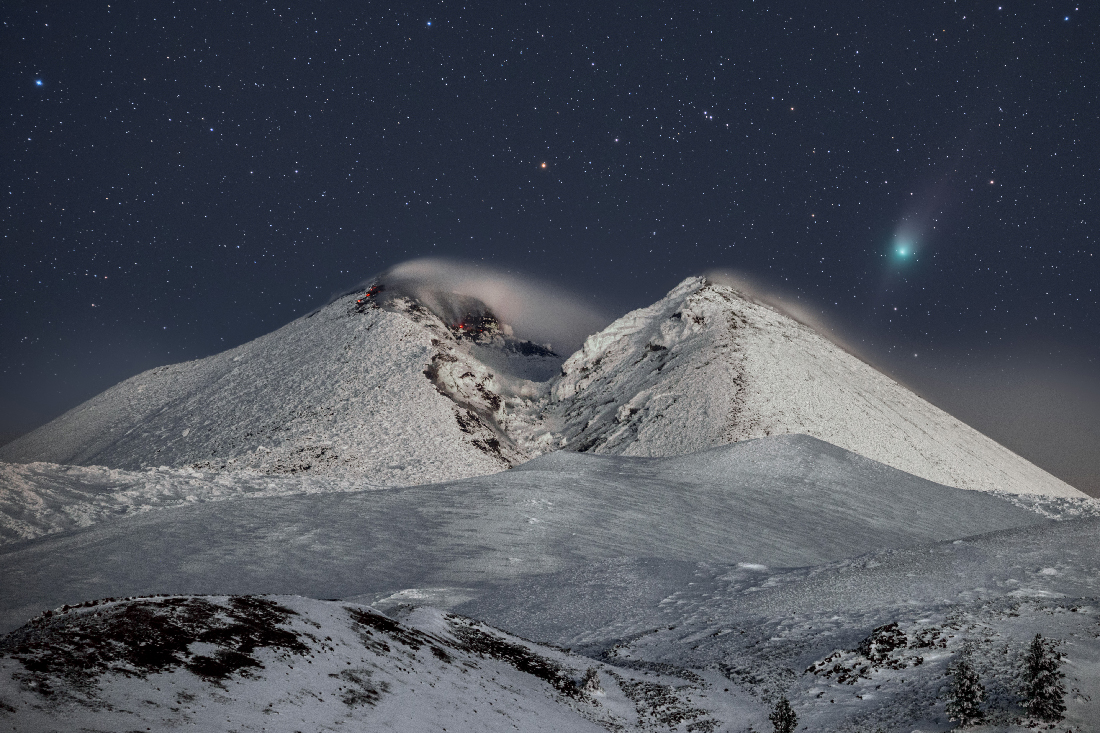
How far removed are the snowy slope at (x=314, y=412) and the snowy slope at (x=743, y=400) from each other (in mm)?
17620

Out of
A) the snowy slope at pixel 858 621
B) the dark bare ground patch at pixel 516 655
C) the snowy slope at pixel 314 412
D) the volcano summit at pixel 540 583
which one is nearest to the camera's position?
the volcano summit at pixel 540 583

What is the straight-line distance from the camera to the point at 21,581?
22.3m

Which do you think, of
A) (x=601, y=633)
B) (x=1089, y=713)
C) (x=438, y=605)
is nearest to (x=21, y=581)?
(x=438, y=605)

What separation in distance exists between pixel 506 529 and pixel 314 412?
2347 inches

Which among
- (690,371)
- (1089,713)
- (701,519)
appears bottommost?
(1089,713)

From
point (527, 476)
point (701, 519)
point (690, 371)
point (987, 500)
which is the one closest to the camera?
point (701, 519)

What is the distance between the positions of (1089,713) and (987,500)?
49.2m

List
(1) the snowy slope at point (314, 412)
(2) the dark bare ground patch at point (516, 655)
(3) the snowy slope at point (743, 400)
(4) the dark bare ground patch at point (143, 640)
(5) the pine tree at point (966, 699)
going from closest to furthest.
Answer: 1. (4) the dark bare ground patch at point (143, 640)
2. (5) the pine tree at point (966, 699)
3. (2) the dark bare ground patch at point (516, 655)
4. (1) the snowy slope at point (314, 412)
5. (3) the snowy slope at point (743, 400)

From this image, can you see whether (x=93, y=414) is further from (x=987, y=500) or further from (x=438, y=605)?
(x=987, y=500)

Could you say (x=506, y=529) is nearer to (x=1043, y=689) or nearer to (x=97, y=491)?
(x=97, y=491)

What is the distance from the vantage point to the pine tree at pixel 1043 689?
10648mm

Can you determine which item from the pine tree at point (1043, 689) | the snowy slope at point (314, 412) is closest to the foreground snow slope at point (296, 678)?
the pine tree at point (1043, 689)

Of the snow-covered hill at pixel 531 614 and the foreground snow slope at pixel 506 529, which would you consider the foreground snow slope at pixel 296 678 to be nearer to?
the snow-covered hill at pixel 531 614

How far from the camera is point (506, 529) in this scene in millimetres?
34250
